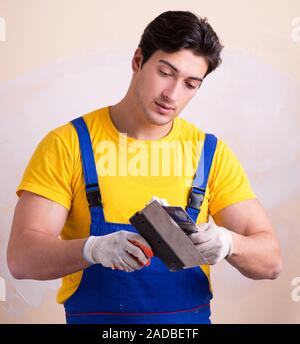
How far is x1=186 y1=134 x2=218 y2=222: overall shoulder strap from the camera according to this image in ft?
5.99

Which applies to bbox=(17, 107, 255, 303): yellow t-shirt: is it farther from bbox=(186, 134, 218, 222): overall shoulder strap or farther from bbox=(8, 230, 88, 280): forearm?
bbox=(8, 230, 88, 280): forearm

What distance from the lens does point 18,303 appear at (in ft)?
8.63

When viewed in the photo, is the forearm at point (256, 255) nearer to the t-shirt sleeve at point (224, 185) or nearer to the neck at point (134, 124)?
the t-shirt sleeve at point (224, 185)

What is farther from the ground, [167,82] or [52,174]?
[167,82]

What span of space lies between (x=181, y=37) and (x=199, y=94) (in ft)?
2.79

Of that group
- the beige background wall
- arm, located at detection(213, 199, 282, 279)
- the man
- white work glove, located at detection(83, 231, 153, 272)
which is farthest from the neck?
the beige background wall

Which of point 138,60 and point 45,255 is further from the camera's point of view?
point 138,60

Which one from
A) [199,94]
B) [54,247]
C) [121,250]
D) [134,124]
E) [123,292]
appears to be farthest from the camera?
[199,94]

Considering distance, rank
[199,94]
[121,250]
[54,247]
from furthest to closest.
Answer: [199,94] → [54,247] → [121,250]

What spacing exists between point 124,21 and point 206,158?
91 centimetres

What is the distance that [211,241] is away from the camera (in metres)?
1.63

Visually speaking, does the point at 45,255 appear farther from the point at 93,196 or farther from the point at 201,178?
the point at 201,178

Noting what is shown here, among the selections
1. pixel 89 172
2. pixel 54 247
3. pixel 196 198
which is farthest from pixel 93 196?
pixel 196 198

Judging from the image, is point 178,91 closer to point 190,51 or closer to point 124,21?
point 190,51
